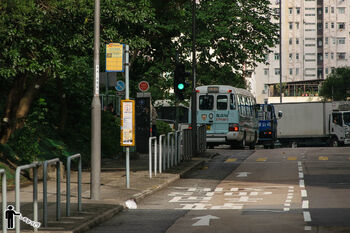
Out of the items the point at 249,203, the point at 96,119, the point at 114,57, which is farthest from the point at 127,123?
the point at 249,203

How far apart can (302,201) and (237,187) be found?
148 inches

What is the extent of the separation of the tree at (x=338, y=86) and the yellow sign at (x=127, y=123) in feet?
331

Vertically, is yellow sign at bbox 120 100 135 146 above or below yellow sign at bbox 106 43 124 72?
below

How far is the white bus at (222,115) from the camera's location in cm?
4106

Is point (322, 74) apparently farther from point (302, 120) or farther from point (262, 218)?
point (262, 218)

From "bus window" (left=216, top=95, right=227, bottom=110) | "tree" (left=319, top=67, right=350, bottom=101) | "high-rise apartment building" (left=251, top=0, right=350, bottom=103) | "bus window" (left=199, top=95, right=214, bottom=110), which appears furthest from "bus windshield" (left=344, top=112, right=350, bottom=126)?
"high-rise apartment building" (left=251, top=0, right=350, bottom=103)

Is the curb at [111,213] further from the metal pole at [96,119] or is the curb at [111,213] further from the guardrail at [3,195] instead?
the guardrail at [3,195]

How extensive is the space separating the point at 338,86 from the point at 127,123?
103094 mm

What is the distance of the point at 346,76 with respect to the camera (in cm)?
11725

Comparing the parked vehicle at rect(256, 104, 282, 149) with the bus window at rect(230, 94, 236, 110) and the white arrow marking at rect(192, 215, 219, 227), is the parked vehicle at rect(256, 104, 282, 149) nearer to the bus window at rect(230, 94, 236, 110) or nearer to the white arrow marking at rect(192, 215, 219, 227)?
the bus window at rect(230, 94, 236, 110)

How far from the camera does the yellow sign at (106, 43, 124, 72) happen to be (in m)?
17.2

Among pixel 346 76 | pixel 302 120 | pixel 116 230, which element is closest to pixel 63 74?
pixel 116 230

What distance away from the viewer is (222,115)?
41438mm

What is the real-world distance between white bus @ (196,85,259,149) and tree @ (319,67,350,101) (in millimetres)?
76669
